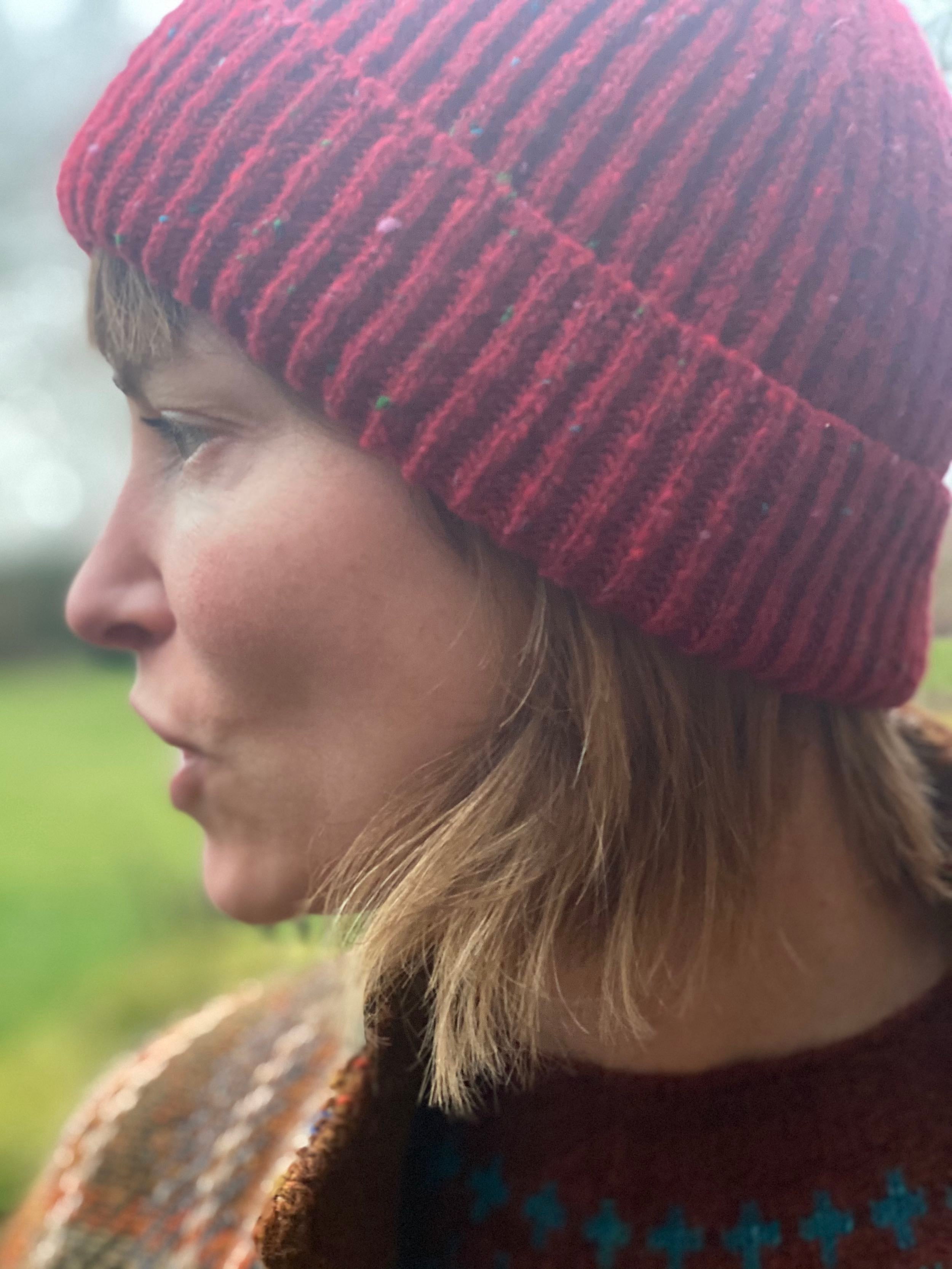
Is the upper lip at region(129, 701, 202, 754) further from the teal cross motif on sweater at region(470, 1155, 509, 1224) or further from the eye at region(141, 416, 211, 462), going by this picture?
the teal cross motif on sweater at region(470, 1155, 509, 1224)

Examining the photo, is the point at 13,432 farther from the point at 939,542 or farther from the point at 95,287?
the point at 939,542

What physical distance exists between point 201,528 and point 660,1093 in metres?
0.48

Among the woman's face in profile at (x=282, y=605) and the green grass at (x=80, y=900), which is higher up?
the woman's face in profile at (x=282, y=605)

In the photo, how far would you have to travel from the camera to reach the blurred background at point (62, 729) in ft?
2.56

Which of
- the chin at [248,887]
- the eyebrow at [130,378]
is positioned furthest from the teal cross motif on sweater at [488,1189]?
the eyebrow at [130,378]

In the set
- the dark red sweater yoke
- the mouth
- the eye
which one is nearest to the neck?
the dark red sweater yoke

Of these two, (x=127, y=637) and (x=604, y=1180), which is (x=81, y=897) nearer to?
(x=127, y=637)

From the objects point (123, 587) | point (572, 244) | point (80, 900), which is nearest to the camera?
point (572, 244)

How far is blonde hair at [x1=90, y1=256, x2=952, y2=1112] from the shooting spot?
0.51 m

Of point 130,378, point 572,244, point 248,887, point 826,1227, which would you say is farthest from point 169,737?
point 826,1227

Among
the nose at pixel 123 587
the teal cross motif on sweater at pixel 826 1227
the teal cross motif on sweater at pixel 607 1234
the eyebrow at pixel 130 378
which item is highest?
the eyebrow at pixel 130 378

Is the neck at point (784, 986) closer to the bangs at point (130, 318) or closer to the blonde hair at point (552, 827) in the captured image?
the blonde hair at point (552, 827)

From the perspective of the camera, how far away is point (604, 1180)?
60cm

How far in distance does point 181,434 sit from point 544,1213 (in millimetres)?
570
